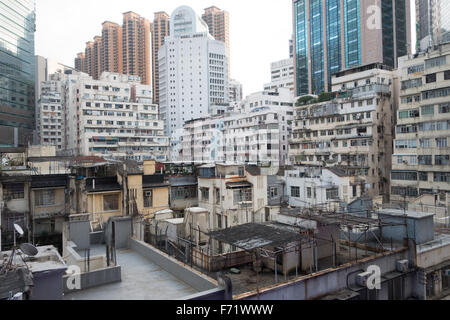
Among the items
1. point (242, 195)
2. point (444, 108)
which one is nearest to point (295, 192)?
point (242, 195)

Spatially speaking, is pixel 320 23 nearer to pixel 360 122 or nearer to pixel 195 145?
pixel 195 145

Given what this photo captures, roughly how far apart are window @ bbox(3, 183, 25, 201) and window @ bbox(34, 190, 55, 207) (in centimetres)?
118

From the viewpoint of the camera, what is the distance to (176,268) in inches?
547

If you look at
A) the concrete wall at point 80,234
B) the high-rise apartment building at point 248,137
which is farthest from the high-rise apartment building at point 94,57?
the concrete wall at point 80,234

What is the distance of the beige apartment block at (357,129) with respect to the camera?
5366 cm

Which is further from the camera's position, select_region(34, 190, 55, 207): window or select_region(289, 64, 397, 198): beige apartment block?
select_region(289, 64, 397, 198): beige apartment block

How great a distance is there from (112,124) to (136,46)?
288 ft

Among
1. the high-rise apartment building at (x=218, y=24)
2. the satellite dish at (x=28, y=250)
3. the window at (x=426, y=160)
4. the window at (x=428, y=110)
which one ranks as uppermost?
the high-rise apartment building at (x=218, y=24)

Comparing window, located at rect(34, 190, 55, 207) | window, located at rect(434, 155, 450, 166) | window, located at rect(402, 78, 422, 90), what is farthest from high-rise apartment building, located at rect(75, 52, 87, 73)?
window, located at rect(434, 155, 450, 166)

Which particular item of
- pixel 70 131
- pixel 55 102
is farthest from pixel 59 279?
pixel 55 102

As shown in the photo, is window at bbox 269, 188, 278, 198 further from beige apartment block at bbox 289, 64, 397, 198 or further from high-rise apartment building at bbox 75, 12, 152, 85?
high-rise apartment building at bbox 75, 12, 152, 85

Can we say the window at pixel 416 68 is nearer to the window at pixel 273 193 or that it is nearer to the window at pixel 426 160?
the window at pixel 426 160

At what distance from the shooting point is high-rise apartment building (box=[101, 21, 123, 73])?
152 m

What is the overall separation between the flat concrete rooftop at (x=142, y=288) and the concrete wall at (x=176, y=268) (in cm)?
18
